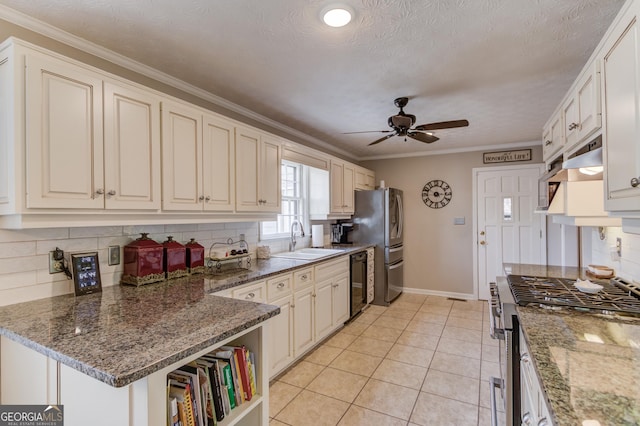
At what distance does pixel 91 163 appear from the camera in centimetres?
166

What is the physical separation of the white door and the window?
2.73 metres

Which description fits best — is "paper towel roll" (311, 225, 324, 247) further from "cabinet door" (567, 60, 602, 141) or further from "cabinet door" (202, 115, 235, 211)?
"cabinet door" (567, 60, 602, 141)

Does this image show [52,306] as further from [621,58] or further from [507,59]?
[507,59]

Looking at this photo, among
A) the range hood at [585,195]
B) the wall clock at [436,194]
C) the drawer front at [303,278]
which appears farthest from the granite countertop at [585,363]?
the wall clock at [436,194]

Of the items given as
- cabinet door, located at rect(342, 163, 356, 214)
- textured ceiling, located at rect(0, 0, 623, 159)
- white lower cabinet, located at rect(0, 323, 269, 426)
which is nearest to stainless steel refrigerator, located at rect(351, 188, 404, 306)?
cabinet door, located at rect(342, 163, 356, 214)

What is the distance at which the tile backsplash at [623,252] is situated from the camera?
1940 mm

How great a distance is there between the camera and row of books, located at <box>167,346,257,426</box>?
1115mm

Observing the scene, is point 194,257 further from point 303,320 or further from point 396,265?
point 396,265

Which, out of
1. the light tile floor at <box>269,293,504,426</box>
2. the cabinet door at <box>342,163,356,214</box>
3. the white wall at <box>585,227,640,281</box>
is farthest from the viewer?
the cabinet door at <box>342,163,356,214</box>

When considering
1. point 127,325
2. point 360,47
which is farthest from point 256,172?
point 127,325

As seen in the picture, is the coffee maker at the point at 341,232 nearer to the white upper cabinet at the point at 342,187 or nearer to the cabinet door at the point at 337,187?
the white upper cabinet at the point at 342,187

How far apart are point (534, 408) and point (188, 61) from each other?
2.64m

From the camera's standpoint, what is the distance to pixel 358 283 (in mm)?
4090

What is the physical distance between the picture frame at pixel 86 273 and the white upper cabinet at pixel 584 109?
107 inches
